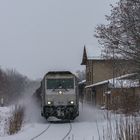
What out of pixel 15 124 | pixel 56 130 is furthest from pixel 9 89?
pixel 15 124

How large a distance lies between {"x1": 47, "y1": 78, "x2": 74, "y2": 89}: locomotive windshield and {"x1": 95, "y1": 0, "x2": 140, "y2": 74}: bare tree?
4.43 metres

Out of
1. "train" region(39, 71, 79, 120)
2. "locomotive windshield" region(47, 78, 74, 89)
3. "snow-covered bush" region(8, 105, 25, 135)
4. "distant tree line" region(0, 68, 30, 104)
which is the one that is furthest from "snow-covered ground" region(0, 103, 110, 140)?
"distant tree line" region(0, 68, 30, 104)

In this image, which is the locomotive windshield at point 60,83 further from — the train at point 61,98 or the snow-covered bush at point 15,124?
the snow-covered bush at point 15,124

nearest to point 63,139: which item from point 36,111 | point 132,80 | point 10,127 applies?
point 10,127

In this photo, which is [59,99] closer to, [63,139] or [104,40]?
[104,40]

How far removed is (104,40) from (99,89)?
35.2 m

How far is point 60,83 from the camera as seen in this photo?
36.6 metres

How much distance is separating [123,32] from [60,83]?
5936 millimetres

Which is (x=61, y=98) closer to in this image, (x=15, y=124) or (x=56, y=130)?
(x=56, y=130)

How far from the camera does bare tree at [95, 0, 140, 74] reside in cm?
3631

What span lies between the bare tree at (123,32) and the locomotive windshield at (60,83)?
443cm

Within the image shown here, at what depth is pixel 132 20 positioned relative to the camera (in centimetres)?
3647

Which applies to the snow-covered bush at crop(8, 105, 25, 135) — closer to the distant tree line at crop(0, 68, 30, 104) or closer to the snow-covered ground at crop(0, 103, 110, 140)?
the snow-covered ground at crop(0, 103, 110, 140)

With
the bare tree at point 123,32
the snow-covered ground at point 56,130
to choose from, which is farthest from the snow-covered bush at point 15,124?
the bare tree at point 123,32
